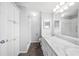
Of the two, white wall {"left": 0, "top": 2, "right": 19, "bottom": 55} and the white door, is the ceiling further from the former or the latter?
white wall {"left": 0, "top": 2, "right": 19, "bottom": 55}

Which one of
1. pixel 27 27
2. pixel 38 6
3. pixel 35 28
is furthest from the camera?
pixel 27 27

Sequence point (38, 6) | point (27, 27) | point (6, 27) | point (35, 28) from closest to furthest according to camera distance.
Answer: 1. point (6, 27)
2. point (35, 28)
3. point (38, 6)
4. point (27, 27)

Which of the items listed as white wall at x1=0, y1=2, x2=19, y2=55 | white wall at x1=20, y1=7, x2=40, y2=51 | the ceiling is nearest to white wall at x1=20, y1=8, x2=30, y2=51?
white wall at x1=20, y1=7, x2=40, y2=51

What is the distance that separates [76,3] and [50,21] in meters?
1.38

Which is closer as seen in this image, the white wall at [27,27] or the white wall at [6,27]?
the white wall at [6,27]

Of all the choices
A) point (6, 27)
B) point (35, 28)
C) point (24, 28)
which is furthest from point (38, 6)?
point (6, 27)

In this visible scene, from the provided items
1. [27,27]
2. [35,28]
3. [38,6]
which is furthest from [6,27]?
[38,6]

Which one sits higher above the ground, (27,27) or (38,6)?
(38,6)

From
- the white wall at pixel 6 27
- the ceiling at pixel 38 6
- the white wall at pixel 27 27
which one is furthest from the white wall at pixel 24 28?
the white wall at pixel 6 27

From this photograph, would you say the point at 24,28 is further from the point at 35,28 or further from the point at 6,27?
the point at 6,27

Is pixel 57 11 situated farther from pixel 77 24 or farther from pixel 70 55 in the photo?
pixel 70 55

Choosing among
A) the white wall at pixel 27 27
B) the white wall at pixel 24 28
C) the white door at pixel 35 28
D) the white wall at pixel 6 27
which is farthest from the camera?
the white wall at pixel 24 28

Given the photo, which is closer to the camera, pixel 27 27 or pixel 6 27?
pixel 6 27

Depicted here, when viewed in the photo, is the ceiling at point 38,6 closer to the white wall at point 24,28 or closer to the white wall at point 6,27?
the white wall at point 24,28
